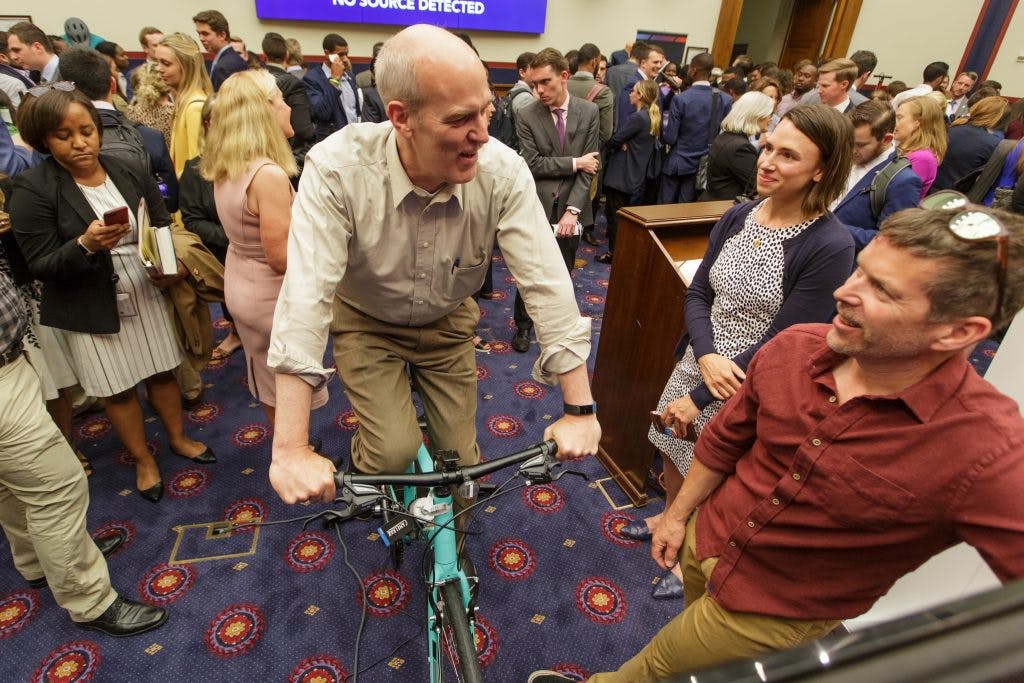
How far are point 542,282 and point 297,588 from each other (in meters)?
1.59

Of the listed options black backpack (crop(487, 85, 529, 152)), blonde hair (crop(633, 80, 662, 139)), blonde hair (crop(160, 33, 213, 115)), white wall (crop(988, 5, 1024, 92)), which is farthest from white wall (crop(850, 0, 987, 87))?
blonde hair (crop(160, 33, 213, 115))

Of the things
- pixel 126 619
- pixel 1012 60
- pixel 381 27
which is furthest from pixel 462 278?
pixel 1012 60

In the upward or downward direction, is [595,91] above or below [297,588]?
above

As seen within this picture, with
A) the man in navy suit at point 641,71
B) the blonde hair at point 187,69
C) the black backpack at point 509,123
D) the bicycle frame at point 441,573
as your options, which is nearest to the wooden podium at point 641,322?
the bicycle frame at point 441,573

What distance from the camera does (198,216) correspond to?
2.63 meters

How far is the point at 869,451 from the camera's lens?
100cm

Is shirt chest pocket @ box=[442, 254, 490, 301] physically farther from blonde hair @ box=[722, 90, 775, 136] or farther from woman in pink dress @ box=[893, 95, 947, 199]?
blonde hair @ box=[722, 90, 775, 136]

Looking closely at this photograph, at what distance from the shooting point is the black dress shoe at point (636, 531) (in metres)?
2.39

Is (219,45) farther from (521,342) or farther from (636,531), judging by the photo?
(636,531)

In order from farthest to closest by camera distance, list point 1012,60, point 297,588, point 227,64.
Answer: point 1012,60
point 227,64
point 297,588

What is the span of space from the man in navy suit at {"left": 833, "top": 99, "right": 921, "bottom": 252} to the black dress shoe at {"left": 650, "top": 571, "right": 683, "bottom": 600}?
1748 mm

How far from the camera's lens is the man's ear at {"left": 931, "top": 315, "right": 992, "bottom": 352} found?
910 mm

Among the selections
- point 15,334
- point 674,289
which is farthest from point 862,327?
point 15,334

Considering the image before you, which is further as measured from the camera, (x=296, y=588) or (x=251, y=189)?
(x=296, y=588)
